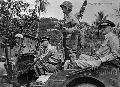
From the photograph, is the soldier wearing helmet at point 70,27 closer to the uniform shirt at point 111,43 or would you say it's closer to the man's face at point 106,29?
the man's face at point 106,29

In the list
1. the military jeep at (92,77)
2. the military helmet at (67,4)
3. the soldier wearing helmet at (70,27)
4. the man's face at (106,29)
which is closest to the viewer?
the military jeep at (92,77)

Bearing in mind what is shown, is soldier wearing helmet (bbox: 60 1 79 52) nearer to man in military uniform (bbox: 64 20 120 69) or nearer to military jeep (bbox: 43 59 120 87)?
man in military uniform (bbox: 64 20 120 69)

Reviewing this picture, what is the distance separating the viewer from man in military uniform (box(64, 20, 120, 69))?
6477 mm

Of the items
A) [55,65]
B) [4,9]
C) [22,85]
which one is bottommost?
Answer: [22,85]

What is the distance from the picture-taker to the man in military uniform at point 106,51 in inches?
255

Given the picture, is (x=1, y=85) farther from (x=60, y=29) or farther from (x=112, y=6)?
(x=112, y=6)

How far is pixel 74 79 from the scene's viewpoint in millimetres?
6438

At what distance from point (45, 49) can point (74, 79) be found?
3.60 metres

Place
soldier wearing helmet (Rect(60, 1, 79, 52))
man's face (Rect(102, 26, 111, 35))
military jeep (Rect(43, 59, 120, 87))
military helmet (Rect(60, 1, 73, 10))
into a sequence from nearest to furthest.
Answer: military jeep (Rect(43, 59, 120, 87))
man's face (Rect(102, 26, 111, 35))
military helmet (Rect(60, 1, 73, 10))
soldier wearing helmet (Rect(60, 1, 79, 52))

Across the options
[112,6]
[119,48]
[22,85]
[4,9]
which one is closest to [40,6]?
[4,9]

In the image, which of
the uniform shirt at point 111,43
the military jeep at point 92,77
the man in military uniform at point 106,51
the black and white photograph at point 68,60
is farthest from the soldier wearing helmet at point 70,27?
the military jeep at point 92,77

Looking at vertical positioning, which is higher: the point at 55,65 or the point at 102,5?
the point at 102,5

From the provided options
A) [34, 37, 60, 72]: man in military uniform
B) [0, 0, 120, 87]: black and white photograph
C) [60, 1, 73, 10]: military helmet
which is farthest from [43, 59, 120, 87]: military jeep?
[60, 1, 73, 10]: military helmet

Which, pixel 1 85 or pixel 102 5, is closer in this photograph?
pixel 1 85
